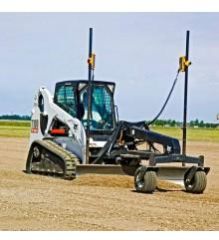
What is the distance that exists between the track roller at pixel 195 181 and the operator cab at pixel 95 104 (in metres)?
2.76

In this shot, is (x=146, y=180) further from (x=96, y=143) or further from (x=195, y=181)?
(x=96, y=143)

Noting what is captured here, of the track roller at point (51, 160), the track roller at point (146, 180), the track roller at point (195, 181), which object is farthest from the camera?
the track roller at point (51, 160)

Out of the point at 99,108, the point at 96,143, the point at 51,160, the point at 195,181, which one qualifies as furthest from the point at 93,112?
the point at 195,181

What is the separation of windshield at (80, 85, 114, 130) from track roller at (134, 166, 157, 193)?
123 inches

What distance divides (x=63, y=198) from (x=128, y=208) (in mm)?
1665

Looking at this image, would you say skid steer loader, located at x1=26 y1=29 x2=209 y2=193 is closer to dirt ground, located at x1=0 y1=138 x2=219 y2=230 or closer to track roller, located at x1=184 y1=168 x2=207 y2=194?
track roller, located at x1=184 y1=168 x2=207 y2=194

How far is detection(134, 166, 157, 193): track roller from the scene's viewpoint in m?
14.3

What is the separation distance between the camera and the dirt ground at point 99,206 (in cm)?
1009

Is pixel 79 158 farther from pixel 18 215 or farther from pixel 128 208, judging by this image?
pixel 18 215

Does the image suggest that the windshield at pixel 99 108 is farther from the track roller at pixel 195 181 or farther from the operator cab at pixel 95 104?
the track roller at pixel 195 181

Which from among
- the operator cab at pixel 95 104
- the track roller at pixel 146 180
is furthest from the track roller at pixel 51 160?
the track roller at pixel 146 180

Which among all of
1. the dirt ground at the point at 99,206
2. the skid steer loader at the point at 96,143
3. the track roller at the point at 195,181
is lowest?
the dirt ground at the point at 99,206

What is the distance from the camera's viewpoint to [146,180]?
14.3m

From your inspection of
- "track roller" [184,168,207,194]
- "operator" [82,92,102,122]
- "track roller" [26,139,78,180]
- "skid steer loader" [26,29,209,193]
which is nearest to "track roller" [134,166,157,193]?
"skid steer loader" [26,29,209,193]
